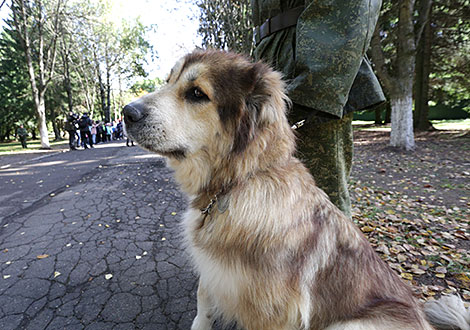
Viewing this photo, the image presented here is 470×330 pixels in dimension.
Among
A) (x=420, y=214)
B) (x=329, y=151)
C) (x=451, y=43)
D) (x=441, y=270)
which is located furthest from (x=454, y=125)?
(x=329, y=151)

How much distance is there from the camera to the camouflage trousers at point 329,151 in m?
2.35

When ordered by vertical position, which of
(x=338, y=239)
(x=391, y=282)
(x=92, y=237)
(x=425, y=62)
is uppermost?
(x=425, y=62)

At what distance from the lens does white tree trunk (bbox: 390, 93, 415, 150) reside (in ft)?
34.7

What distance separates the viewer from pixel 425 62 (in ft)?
49.0

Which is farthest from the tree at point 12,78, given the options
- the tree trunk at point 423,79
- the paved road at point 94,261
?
the tree trunk at point 423,79

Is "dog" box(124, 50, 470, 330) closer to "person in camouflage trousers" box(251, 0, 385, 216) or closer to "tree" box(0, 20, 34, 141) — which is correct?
"person in camouflage trousers" box(251, 0, 385, 216)

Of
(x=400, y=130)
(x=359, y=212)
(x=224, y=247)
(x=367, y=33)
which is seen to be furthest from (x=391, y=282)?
(x=400, y=130)

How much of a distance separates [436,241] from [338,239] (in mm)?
3334

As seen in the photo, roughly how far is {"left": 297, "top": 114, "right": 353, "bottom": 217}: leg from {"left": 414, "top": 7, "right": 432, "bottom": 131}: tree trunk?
17.0 metres

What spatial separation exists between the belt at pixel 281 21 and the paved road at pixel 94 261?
111 inches

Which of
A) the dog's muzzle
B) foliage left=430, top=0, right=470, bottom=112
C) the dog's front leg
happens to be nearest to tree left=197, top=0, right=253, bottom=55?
foliage left=430, top=0, right=470, bottom=112

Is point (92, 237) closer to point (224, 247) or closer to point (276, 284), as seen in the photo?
point (224, 247)

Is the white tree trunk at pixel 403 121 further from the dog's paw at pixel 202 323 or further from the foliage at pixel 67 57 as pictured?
the foliage at pixel 67 57

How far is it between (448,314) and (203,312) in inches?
72.3
